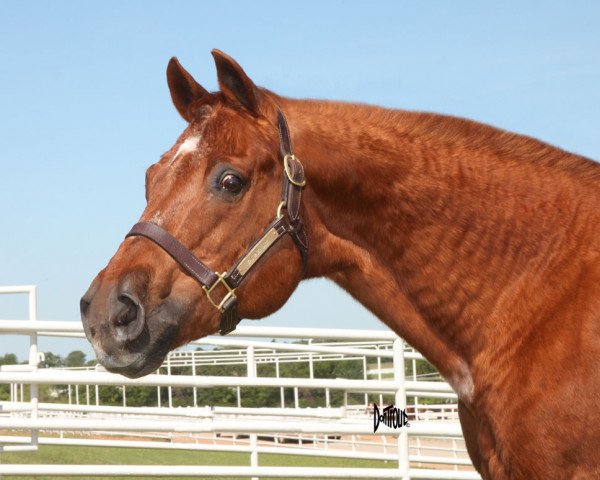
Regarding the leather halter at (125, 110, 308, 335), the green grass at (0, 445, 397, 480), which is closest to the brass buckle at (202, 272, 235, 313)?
the leather halter at (125, 110, 308, 335)

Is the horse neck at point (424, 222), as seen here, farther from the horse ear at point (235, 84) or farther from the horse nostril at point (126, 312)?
the horse nostril at point (126, 312)

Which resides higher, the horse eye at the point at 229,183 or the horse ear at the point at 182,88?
the horse ear at the point at 182,88

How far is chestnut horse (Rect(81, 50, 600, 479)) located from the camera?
2875 mm

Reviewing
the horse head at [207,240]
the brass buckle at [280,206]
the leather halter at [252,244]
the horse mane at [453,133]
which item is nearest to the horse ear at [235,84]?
the horse head at [207,240]

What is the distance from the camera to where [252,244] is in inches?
123

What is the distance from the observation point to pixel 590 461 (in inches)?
109

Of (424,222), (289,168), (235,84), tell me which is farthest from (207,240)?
(424,222)

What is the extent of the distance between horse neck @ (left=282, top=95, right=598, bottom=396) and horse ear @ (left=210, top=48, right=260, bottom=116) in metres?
0.18

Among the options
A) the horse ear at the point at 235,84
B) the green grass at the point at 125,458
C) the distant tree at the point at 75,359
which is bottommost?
the green grass at the point at 125,458

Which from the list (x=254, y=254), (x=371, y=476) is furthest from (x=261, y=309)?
(x=371, y=476)

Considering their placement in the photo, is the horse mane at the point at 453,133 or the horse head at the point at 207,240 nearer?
the horse head at the point at 207,240

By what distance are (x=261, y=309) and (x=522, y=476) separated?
3.52 ft

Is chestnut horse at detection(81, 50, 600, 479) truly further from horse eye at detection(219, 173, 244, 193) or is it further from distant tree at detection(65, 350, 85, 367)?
distant tree at detection(65, 350, 85, 367)

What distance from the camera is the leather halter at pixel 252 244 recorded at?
297 cm
